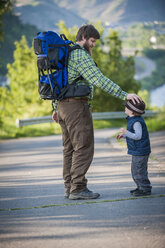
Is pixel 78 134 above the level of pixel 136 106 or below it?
below

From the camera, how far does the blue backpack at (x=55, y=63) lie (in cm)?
434

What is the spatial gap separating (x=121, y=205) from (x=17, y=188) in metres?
1.93

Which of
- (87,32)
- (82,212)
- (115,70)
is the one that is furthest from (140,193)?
(115,70)

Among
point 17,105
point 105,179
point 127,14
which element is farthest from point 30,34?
point 127,14

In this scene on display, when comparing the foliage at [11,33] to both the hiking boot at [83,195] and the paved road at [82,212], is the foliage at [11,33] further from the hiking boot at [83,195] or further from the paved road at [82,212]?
the hiking boot at [83,195]

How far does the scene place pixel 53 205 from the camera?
14.7ft

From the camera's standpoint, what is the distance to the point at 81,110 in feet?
14.7

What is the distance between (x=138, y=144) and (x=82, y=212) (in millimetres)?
1059

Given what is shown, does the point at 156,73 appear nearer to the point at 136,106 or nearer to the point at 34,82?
the point at 34,82

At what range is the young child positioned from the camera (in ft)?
14.9

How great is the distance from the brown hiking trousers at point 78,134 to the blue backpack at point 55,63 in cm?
15

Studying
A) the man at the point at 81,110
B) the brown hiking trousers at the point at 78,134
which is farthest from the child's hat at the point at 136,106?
the brown hiking trousers at the point at 78,134

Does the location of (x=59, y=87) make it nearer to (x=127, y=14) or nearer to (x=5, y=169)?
(x=5, y=169)

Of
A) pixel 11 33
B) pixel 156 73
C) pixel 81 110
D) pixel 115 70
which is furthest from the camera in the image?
pixel 156 73
